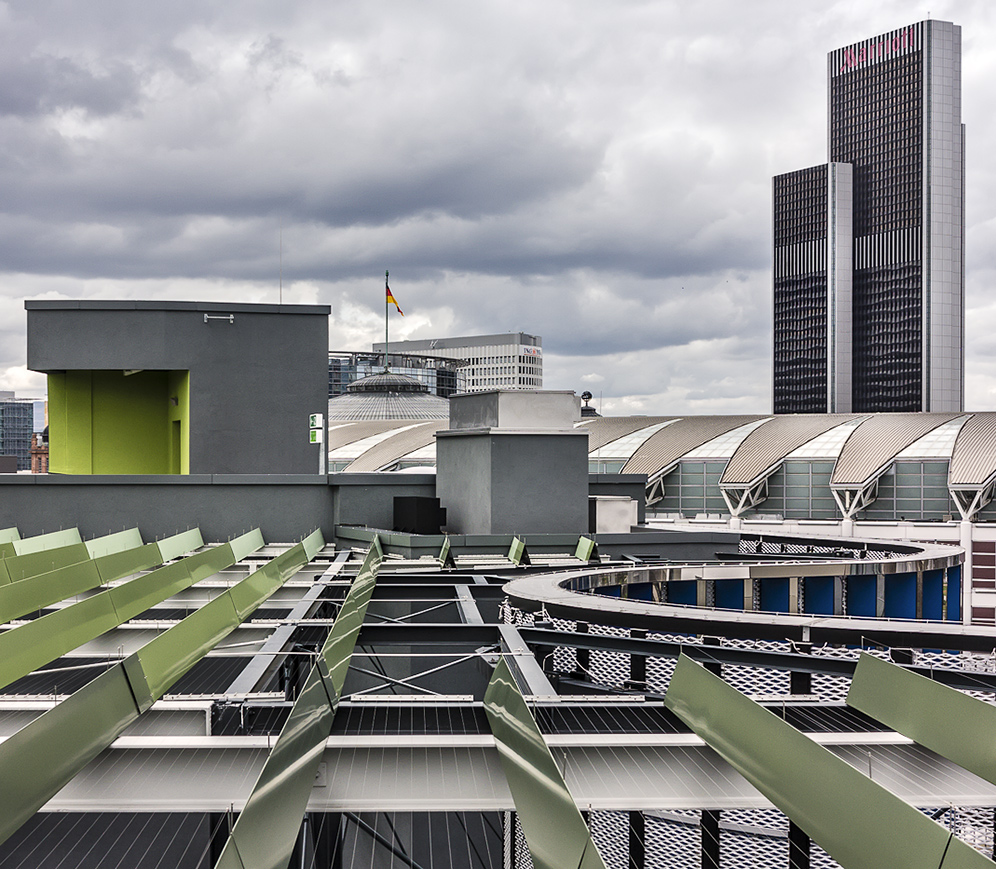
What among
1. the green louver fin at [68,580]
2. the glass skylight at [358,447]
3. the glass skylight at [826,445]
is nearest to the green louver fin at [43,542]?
the green louver fin at [68,580]

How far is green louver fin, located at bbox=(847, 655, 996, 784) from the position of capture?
19.0 feet

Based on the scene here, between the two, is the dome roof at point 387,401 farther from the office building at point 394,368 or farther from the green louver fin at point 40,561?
the green louver fin at point 40,561

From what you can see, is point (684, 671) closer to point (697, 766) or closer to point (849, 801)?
point (697, 766)

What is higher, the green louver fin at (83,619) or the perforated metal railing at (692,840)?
the green louver fin at (83,619)

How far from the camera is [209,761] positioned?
6301 millimetres

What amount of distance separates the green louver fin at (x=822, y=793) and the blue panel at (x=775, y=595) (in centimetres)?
1258

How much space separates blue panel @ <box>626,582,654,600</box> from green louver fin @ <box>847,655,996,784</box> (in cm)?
1011

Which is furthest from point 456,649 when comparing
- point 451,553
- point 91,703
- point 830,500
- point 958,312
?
point 958,312

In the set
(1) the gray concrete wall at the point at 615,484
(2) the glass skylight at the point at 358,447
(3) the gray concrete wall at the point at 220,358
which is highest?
(3) the gray concrete wall at the point at 220,358

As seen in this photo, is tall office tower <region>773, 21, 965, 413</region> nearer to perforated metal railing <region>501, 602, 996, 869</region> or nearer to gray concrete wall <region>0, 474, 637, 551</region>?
gray concrete wall <region>0, 474, 637, 551</region>

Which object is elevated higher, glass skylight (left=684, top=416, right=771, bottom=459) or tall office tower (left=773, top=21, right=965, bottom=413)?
tall office tower (left=773, top=21, right=965, bottom=413)

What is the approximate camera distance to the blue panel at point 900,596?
19.5 m

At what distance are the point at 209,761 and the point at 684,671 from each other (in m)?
3.56

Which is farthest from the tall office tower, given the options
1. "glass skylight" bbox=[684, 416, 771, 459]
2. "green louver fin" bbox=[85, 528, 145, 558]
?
"green louver fin" bbox=[85, 528, 145, 558]
